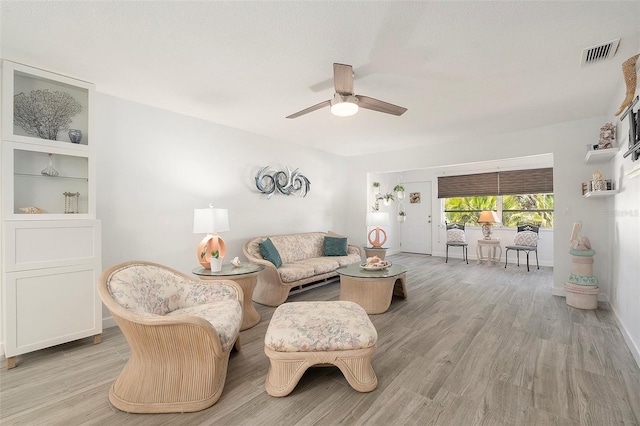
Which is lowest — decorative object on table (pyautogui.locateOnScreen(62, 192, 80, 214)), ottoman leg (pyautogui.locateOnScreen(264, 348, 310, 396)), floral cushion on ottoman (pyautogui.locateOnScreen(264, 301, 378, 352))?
ottoman leg (pyautogui.locateOnScreen(264, 348, 310, 396))

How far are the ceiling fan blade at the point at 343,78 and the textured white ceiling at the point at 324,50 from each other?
0.17 m

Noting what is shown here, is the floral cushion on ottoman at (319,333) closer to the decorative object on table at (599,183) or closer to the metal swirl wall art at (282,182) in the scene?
the metal swirl wall art at (282,182)

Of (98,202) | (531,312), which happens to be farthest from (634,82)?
(98,202)

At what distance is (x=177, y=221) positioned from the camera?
11.6 feet

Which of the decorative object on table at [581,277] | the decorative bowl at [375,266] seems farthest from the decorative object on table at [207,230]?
the decorative object on table at [581,277]

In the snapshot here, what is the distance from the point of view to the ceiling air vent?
208 centimetres

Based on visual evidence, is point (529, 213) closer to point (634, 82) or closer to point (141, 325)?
point (634, 82)

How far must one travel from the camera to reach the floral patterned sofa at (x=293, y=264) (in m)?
3.72

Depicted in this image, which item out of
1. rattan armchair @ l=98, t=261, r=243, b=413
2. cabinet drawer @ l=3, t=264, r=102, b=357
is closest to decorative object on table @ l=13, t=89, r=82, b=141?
cabinet drawer @ l=3, t=264, r=102, b=357

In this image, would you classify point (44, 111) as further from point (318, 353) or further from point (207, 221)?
point (318, 353)

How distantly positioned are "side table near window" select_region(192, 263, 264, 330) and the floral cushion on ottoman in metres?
0.96

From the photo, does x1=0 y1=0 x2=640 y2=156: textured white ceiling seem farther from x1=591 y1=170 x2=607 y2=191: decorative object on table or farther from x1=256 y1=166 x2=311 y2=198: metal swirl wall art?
x1=256 y1=166 x2=311 y2=198: metal swirl wall art

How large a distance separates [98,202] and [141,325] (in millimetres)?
1962

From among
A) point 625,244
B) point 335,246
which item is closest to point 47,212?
point 335,246
